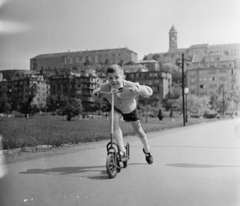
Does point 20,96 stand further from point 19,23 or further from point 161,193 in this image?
point 161,193

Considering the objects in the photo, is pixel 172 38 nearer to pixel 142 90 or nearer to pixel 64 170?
pixel 142 90

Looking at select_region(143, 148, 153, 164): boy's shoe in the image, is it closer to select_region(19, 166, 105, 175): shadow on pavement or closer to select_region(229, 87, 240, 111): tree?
select_region(19, 166, 105, 175): shadow on pavement

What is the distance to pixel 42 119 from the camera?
10.5ft

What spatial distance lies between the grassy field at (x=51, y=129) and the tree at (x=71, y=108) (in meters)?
0.09

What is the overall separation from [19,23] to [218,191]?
92.0 inches

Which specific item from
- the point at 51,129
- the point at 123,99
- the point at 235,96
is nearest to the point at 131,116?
the point at 123,99

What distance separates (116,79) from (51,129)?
1384 millimetres

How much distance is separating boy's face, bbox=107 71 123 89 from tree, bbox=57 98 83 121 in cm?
91

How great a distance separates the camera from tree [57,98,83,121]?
2.95 m

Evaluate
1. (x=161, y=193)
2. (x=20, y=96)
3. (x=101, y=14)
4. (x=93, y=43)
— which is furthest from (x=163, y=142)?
(x=20, y=96)

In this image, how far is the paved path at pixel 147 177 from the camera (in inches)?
68.6

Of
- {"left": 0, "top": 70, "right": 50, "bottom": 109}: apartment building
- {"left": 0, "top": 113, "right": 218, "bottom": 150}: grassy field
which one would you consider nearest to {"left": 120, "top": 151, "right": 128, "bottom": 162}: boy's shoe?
{"left": 0, "top": 113, "right": 218, "bottom": 150}: grassy field

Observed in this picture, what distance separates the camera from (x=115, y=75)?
205 cm

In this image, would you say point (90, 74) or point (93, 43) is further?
point (90, 74)
